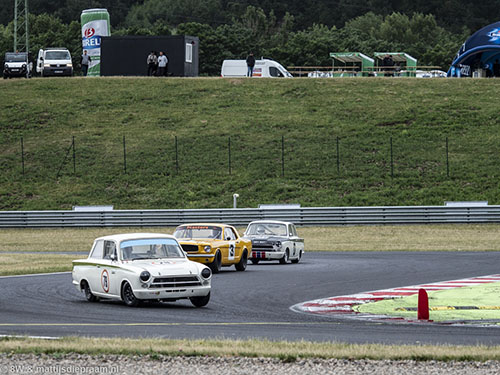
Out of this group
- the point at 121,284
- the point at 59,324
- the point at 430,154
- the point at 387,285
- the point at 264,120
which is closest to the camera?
the point at 59,324

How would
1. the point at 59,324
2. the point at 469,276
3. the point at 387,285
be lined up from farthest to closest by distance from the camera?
the point at 469,276 → the point at 387,285 → the point at 59,324

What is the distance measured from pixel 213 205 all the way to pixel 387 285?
23.7 meters

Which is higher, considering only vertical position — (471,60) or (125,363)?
(471,60)

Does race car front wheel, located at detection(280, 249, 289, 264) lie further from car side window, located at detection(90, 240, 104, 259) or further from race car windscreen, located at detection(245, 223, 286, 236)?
car side window, located at detection(90, 240, 104, 259)

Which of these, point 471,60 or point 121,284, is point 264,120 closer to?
point 471,60

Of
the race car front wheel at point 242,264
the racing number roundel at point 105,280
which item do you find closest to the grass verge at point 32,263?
Answer: the race car front wheel at point 242,264

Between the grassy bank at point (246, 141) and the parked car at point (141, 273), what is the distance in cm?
2557

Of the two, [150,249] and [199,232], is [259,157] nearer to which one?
[199,232]

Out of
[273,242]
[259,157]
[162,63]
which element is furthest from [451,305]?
[162,63]

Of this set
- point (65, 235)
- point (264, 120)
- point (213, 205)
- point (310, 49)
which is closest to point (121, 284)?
point (65, 235)

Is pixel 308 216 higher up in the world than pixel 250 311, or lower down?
higher up

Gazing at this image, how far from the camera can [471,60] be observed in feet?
210

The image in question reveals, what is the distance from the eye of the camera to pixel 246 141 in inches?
1967

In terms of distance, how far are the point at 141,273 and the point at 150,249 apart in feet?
3.64
